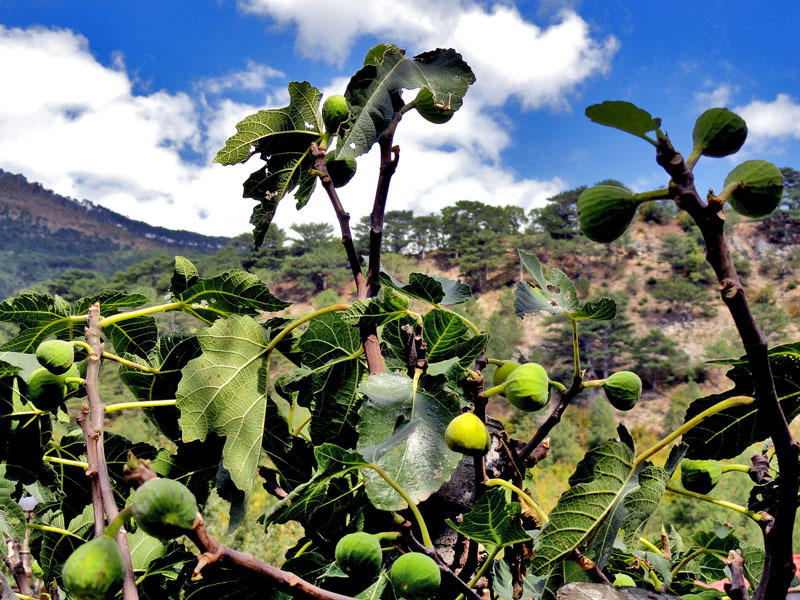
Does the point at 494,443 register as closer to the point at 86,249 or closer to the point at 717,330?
the point at 717,330

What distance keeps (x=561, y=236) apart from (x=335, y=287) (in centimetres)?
1794

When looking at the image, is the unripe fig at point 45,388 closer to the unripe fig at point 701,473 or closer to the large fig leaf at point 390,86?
the large fig leaf at point 390,86

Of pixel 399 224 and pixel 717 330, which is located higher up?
pixel 399 224

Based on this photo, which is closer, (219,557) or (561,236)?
(219,557)

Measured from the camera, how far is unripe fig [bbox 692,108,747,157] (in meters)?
0.29

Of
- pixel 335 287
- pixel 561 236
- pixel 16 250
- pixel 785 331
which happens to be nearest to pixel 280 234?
pixel 335 287

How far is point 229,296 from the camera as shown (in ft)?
2.31

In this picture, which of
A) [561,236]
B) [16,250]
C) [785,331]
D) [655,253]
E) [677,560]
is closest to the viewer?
[677,560]

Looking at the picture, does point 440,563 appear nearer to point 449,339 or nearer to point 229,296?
point 449,339

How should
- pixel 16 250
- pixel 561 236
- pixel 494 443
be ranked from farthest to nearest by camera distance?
pixel 16 250 < pixel 561 236 < pixel 494 443

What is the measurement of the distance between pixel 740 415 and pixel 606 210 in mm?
257

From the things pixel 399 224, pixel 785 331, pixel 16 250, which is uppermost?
pixel 399 224

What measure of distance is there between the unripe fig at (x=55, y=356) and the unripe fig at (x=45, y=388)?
0.03m

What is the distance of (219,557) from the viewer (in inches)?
11.9
